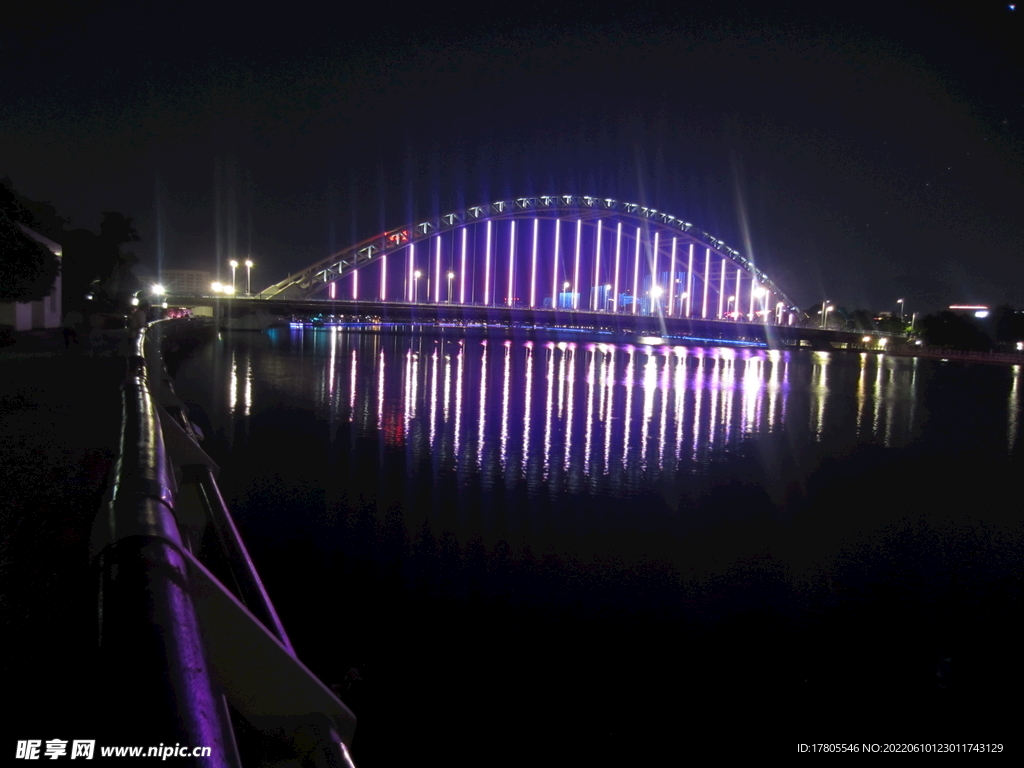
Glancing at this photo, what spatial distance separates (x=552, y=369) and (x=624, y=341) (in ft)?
131

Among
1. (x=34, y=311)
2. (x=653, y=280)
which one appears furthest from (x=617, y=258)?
(x=34, y=311)

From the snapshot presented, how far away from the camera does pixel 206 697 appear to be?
1591mm

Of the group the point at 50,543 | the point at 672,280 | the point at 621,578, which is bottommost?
the point at 621,578

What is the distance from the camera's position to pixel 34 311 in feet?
129

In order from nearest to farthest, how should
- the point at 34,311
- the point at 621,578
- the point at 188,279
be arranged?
1. the point at 621,578
2. the point at 34,311
3. the point at 188,279

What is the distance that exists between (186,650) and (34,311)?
43.5 meters

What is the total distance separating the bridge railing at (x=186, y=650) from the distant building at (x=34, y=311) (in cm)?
3157

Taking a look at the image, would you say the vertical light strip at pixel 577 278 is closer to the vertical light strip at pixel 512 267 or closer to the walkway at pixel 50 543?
the vertical light strip at pixel 512 267

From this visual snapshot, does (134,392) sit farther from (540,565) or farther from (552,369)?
(552,369)

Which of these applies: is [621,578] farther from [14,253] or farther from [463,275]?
[463,275]

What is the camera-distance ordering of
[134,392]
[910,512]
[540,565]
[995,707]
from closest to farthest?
[995,707]
[134,392]
[540,565]
[910,512]

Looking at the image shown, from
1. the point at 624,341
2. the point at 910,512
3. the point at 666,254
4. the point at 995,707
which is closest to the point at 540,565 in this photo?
the point at 995,707

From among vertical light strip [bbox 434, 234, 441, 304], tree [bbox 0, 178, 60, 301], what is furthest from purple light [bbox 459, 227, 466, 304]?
tree [bbox 0, 178, 60, 301]

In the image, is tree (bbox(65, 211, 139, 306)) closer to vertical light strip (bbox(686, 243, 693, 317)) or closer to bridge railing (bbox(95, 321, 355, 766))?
vertical light strip (bbox(686, 243, 693, 317))
